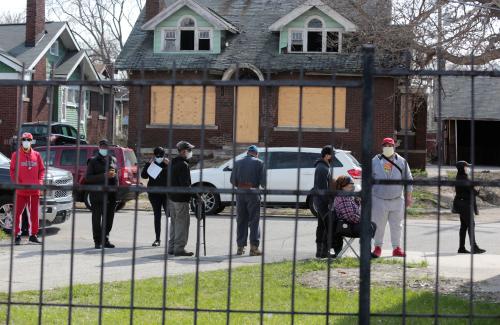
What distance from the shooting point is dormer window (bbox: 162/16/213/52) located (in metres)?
33.2

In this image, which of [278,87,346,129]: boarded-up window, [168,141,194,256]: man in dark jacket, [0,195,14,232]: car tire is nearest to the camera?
[278,87,346,129]: boarded-up window

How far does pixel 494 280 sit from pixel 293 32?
23959 mm

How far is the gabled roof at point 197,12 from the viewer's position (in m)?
32.5

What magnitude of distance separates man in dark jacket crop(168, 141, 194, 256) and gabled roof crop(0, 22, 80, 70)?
2354cm

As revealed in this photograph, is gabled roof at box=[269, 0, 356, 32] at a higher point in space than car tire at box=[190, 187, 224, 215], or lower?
higher

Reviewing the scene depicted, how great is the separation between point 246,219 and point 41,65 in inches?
1089

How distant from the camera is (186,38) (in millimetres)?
33531

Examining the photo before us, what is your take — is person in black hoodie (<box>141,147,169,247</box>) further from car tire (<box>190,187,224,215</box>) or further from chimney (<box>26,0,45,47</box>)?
chimney (<box>26,0,45,47</box>)

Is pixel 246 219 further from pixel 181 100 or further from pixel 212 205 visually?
pixel 212 205

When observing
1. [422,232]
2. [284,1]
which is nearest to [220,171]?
[422,232]

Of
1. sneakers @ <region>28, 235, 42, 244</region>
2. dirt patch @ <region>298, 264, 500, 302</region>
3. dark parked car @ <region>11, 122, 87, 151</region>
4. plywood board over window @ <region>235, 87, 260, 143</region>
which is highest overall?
plywood board over window @ <region>235, 87, 260, 143</region>

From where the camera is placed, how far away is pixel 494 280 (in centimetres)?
943

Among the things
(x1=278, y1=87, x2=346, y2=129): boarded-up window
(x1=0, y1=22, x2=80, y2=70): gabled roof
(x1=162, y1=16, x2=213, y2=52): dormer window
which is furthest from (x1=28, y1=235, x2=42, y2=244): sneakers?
(x1=0, y1=22, x2=80, y2=70): gabled roof

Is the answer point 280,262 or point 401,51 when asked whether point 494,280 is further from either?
point 401,51
